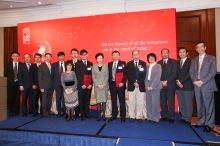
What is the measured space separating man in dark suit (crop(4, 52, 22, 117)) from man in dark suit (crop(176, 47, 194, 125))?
4.12 meters

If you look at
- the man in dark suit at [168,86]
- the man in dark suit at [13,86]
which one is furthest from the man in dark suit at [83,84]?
the man in dark suit at [13,86]

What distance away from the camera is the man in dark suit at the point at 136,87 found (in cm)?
349

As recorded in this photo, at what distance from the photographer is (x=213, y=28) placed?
14.4ft

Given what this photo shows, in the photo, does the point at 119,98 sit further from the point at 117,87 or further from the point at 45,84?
the point at 45,84

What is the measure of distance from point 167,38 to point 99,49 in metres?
2.03

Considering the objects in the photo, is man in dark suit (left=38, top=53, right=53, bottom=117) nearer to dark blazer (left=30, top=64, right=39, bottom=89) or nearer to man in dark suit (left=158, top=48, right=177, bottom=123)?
dark blazer (left=30, top=64, right=39, bottom=89)

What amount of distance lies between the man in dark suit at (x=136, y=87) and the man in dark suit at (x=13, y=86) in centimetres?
304

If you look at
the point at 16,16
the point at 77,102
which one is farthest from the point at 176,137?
the point at 16,16

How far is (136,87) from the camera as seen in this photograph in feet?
11.6

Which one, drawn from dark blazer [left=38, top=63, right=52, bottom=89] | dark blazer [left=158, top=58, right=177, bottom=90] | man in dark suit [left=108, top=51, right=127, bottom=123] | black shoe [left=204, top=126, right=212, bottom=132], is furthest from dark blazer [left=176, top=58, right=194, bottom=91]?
dark blazer [left=38, top=63, right=52, bottom=89]

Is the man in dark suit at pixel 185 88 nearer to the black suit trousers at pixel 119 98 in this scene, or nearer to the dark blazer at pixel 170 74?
the dark blazer at pixel 170 74

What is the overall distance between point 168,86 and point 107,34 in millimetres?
2449

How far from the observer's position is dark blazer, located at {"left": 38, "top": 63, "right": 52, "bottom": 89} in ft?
12.9

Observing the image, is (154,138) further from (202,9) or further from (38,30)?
(38,30)
